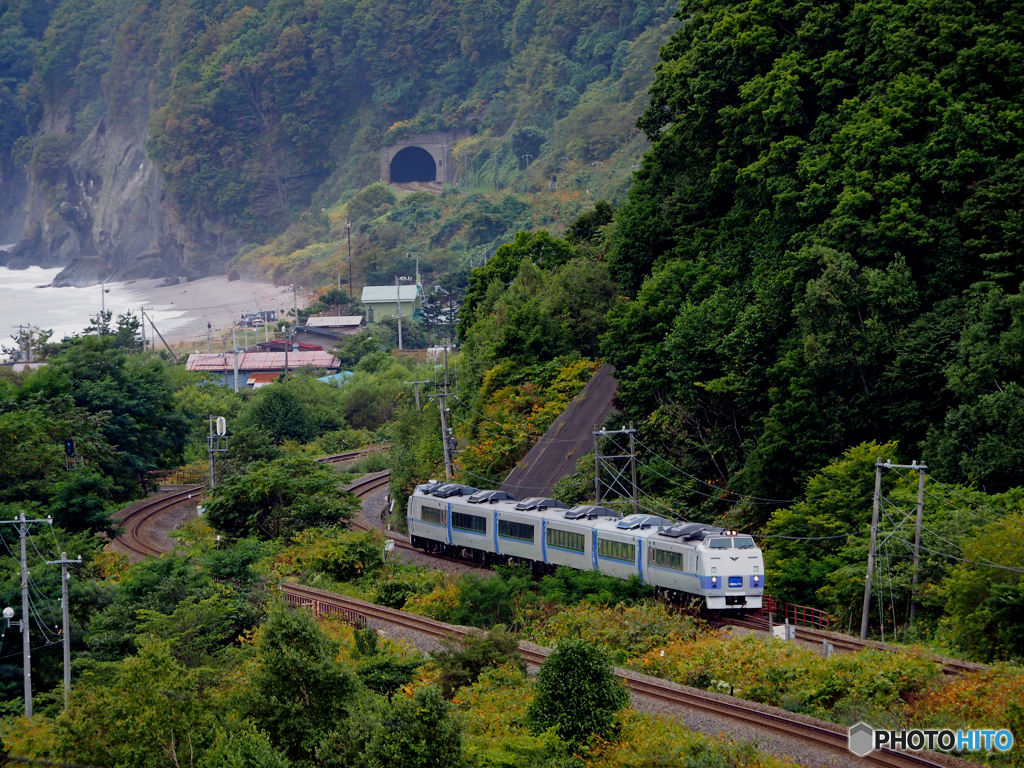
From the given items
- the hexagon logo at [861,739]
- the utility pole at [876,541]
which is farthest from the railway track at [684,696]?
the utility pole at [876,541]

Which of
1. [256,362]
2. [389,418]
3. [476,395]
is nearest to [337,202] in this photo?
[256,362]

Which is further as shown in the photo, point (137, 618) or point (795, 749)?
point (137, 618)

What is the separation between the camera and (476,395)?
4891cm

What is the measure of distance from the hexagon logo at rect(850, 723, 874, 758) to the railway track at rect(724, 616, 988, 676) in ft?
12.3

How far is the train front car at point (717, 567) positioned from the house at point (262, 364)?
55.7 meters

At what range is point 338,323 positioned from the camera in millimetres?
91500

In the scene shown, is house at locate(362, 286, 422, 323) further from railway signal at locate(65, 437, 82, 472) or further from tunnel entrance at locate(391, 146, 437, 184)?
railway signal at locate(65, 437, 82, 472)

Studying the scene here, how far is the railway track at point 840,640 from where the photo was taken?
1995 centimetres

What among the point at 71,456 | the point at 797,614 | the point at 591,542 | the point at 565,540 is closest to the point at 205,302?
the point at 71,456

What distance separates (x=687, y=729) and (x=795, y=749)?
60.9 inches

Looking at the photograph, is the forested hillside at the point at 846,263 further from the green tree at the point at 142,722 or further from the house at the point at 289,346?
the house at the point at 289,346

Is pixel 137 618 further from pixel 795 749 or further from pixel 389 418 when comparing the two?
pixel 389 418

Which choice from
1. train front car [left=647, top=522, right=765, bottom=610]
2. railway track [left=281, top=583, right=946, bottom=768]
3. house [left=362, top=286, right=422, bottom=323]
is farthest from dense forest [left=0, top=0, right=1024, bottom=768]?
house [left=362, top=286, right=422, bottom=323]

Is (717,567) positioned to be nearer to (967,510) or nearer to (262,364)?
(967,510)
